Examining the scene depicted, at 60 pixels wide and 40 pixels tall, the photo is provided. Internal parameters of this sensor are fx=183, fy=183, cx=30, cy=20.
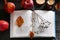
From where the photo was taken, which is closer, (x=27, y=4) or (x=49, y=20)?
(x=27, y=4)

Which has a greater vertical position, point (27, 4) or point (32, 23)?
point (27, 4)

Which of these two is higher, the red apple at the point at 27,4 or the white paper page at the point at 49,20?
the red apple at the point at 27,4

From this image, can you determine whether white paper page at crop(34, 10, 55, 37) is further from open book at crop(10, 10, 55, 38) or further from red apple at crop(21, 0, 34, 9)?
red apple at crop(21, 0, 34, 9)

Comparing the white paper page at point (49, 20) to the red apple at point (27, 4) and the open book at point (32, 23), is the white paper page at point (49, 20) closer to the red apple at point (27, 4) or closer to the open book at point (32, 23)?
the open book at point (32, 23)

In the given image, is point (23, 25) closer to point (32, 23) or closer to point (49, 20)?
point (32, 23)

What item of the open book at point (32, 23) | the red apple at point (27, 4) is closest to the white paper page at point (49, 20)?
the open book at point (32, 23)

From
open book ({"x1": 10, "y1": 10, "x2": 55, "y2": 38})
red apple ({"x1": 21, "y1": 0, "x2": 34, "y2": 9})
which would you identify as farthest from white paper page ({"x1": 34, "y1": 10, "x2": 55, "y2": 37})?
red apple ({"x1": 21, "y1": 0, "x2": 34, "y2": 9})

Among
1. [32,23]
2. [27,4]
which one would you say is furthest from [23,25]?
[27,4]

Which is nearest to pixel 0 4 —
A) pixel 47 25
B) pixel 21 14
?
pixel 21 14
